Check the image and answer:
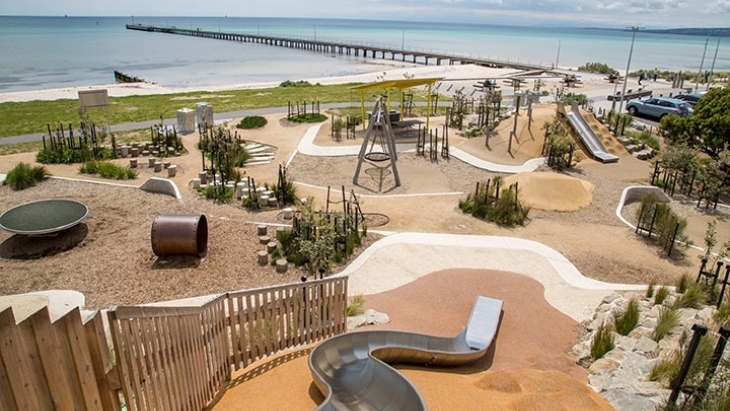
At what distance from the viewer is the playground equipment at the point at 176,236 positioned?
11977 mm

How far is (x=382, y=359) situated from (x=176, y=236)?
262 inches

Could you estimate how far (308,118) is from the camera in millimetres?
29062

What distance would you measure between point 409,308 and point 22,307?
23.6ft

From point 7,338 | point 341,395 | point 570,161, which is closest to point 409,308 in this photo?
point 341,395

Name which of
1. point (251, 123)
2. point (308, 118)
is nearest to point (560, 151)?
point (308, 118)

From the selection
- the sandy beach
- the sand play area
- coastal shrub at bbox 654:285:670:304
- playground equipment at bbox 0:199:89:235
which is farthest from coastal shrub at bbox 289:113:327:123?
coastal shrub at bbox 654:285:670:304

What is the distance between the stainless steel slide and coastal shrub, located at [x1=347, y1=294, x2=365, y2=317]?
2058mm

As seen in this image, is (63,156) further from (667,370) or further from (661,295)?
(667,370)

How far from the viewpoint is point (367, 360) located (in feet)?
22.9

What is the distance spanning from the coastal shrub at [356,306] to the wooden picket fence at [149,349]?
891 mm

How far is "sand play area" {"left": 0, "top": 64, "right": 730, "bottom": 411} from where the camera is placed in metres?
6.91

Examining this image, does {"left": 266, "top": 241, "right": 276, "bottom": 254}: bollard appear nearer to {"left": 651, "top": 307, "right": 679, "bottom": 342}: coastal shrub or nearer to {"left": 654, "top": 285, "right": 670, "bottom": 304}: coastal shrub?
{"left": 651, "top": 307, "right": 679, "bottom": 342}: coastal shrub

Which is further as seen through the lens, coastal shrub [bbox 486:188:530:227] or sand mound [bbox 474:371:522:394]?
coastal shrub [bbox 486:188:530:227]

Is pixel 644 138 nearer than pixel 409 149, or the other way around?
pixel 409 149
